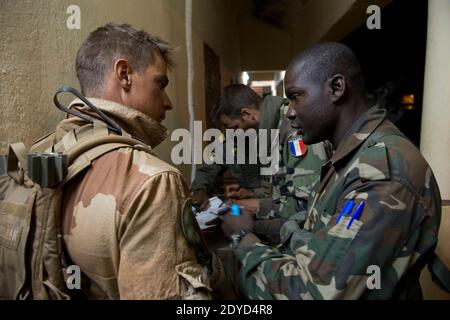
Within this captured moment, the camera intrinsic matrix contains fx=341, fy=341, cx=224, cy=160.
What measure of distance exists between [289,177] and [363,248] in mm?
1051

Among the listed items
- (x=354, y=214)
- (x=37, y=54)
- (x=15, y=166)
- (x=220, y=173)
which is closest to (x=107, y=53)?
(x=37, y=54)

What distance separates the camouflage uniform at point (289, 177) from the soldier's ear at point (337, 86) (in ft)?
1.95

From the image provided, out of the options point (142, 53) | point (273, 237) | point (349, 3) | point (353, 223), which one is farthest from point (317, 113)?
point (349, 3)

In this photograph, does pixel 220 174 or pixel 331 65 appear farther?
pixel 220 174

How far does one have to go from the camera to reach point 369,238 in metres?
0.81

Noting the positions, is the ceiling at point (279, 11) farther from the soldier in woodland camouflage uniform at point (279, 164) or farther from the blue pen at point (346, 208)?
the blue pen at point (346, 208)

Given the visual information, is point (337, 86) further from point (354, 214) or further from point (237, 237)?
point (237, 237)

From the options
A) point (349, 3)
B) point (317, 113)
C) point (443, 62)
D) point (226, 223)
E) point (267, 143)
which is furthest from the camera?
point (349, 3)

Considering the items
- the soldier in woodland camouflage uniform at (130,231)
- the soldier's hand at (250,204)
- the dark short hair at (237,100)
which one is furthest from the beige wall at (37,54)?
the soldier's hand at (250,204)

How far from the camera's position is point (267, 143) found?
7.36ft

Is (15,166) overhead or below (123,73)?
below

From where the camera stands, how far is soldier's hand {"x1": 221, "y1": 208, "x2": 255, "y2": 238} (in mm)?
1188
